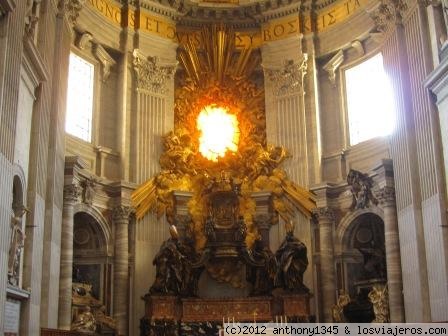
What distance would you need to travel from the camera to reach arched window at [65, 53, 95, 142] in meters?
17.7

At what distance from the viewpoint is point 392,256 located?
50.4 ft

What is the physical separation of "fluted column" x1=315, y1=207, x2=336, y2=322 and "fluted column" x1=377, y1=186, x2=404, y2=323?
2077 millimetres

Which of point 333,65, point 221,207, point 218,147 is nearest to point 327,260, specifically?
point 221,207

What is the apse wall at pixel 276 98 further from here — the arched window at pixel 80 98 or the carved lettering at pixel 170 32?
the arched window at pixel 80 98

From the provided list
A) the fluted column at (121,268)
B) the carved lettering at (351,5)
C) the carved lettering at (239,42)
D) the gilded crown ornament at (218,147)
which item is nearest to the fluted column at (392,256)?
the gilded crown ornament at (218,147)

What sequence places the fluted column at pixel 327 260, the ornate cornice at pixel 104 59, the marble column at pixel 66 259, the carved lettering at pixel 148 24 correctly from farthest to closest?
the carved lettering at pixel 148 24 < the ornate cornice at pixel 104 59 < the fluted column at pixel 327 260 < the marble column at pixel 66 259

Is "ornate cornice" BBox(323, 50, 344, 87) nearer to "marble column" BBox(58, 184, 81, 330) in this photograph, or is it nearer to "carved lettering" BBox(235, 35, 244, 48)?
"carved lettering" BBox(235, 35, 244, 48)

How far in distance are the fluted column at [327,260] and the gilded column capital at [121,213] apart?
500cm

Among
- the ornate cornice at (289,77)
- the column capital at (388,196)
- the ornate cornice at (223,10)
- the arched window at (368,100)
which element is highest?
the ornate cornice at (223,10)

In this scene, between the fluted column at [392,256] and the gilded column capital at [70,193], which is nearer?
the fluted column at [392,256]

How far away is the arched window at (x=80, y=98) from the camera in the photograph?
57.9ft

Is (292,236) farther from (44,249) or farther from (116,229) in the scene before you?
(44,249)

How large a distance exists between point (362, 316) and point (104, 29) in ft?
33.6

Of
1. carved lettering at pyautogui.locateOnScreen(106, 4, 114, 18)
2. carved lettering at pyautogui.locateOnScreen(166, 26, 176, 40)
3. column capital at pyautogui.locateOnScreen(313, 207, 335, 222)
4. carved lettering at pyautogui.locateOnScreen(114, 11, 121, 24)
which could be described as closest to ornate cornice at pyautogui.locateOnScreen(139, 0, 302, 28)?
carved lettering at pyautogui.locateOnScreen(166, 26, 176, 40)
